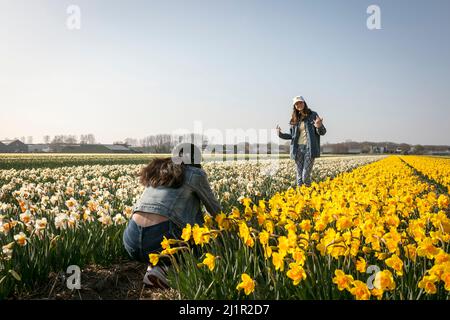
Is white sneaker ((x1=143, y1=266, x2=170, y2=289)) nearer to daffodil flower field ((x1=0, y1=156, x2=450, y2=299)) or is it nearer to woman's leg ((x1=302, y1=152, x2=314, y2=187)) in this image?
daffodil flower field ((x1=0, y1=156, x2=450, y2=299))

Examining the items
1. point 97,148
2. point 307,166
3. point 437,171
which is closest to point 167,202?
point 307,166

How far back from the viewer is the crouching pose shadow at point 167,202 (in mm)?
3537

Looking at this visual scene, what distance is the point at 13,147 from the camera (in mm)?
71312

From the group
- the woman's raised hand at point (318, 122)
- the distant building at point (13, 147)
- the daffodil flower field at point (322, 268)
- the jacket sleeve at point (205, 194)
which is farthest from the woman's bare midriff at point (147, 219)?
the distant building at point (13, 147)

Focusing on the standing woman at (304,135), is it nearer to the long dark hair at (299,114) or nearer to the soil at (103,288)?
the long dark hair at (299,114)

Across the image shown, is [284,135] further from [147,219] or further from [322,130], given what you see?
[147,219]

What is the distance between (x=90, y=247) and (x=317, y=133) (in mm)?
5366

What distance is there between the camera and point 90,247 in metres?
3.81

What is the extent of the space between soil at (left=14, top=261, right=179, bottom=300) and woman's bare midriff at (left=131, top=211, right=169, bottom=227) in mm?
540

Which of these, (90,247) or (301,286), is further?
(90,247)

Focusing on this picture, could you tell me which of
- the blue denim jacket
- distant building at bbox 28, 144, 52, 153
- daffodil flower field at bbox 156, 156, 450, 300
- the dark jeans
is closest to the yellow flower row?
daffodil flower field at bbox 156, 156, 450, 300

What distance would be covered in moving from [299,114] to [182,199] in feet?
16.1
